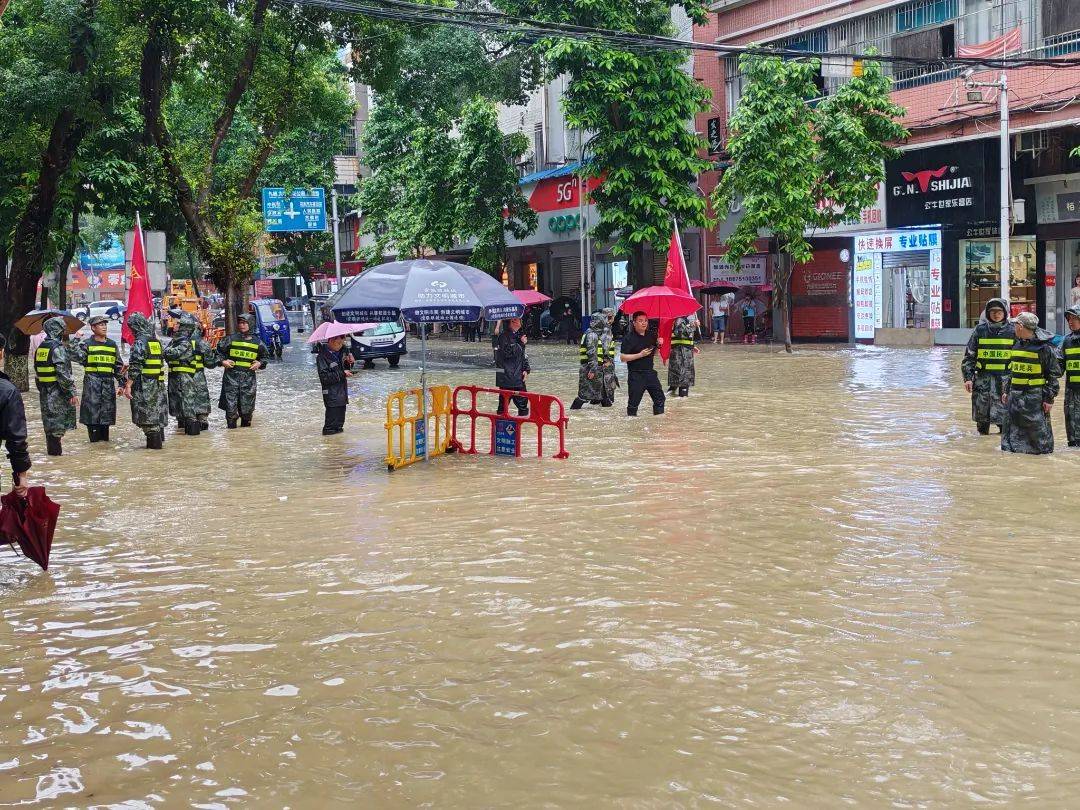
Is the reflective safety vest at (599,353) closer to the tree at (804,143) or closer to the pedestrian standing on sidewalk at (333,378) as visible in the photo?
the pedestrian standing on sidewalk at (333,378)

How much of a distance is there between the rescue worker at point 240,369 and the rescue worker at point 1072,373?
36.1 ft

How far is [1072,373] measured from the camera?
45.1ft

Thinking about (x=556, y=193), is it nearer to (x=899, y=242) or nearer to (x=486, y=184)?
(x=486, y=184)

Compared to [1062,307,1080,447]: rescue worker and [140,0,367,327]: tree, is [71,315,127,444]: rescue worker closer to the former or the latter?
[140,0,367,327]: tree

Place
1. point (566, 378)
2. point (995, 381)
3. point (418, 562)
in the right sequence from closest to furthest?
point (418, 562) < point (995, 381) < point (566, 378)

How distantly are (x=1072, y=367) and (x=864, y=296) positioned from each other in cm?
2393

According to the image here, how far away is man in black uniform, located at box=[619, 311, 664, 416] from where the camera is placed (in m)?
17.9

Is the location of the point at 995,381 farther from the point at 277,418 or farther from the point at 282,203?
the point at 282,203

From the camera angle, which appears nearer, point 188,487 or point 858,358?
point 188,487

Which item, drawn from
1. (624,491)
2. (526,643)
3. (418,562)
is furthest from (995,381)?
(526,643)

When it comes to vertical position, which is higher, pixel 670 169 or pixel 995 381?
pixel 670 169

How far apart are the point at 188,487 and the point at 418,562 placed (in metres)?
5.01

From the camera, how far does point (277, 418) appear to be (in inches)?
821

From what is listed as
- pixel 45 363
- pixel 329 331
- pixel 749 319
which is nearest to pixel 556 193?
pixel 749 319
